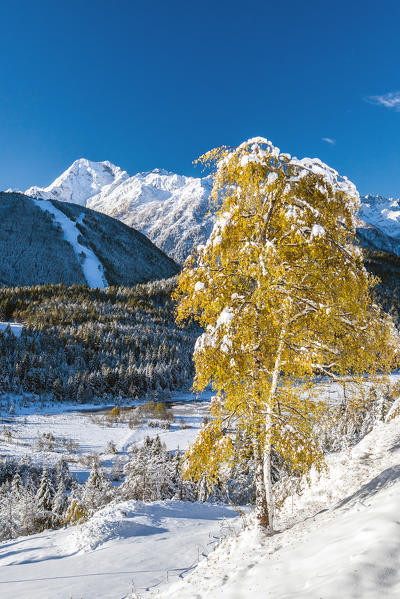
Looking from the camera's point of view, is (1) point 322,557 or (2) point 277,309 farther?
(2) point 277,309

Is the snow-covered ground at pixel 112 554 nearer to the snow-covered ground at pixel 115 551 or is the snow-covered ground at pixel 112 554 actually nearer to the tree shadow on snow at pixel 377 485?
the snow-covered ground at pixel 115 551

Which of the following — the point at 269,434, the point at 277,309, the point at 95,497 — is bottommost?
the point at 95,497

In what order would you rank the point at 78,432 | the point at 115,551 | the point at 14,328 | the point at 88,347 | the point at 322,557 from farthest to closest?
the point at 14,328
the point at 88,347
the point at 78,432
the point at 115,551
the point at 322,557

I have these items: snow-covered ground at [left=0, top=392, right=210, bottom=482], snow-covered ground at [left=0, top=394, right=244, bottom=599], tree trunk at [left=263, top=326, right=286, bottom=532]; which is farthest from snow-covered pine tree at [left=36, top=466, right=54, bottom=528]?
tree trunk at [left=263, top=326, right=286, bottom=532]

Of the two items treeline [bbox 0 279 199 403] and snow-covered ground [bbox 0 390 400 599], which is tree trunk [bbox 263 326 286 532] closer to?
snow-covered ground [bbox 0 390 400 599]

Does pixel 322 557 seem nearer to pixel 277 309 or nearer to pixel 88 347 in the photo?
pixel 277 309

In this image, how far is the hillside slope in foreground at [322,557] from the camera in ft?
14.6

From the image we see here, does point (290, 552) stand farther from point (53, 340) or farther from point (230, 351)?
point (53, 340)

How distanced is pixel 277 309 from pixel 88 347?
122101 mm

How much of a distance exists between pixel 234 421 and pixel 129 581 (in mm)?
5535

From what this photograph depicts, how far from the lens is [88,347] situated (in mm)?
122062

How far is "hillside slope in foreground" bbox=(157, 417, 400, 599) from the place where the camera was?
4.46 m

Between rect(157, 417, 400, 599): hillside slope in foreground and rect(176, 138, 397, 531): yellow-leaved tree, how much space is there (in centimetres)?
118

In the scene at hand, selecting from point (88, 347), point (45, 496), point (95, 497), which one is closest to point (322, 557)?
point (95, 497)
